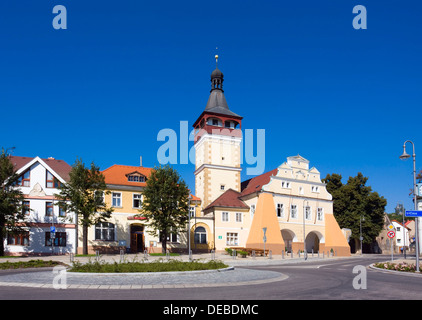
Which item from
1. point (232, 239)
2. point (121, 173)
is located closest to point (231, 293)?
point (121, 173)

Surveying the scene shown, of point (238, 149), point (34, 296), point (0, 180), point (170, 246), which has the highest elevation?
point (238, 149)

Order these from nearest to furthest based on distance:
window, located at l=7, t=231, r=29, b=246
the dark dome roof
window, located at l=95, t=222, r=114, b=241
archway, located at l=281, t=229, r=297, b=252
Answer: window, located at l=7, t=231, r=29, b=246
window, located at l=95, t=222, r=114, b=241
archway, located at l=281, t=229, r=297, b=252
the dark dome roof

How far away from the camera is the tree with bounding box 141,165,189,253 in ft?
138

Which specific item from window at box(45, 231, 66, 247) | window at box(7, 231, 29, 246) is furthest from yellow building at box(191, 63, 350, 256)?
window at box(7, 231, 29, 246)

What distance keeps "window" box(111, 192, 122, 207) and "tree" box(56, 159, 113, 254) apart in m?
3.48

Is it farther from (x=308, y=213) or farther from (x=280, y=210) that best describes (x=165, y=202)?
(x=308, y=213)

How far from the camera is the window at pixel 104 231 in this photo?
147 feet

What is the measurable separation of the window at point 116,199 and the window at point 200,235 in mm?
10064

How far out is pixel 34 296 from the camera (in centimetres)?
1215

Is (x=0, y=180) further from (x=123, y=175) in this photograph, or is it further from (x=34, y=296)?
(x=34, y=296)

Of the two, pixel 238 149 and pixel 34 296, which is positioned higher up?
pixel 238 149

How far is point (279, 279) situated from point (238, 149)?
4213 cm

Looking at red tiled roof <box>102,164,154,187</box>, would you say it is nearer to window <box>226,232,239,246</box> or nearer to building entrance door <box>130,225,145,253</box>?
building entrance door <box>130,225,145,253</box>
